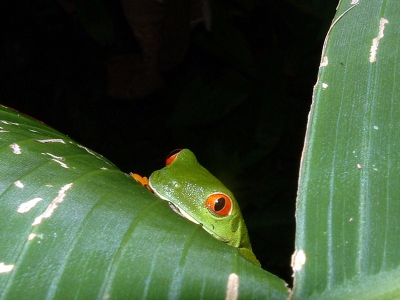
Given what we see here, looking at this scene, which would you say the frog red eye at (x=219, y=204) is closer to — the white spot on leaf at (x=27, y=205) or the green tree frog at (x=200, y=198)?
the green tree frog at (x=200, y=198)

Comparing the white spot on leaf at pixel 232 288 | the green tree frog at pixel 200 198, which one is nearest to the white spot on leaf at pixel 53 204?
the white spot on leaf at pixel 232 288

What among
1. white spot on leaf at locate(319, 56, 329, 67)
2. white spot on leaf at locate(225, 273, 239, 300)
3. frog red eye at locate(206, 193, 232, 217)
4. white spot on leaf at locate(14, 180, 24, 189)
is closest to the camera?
white spot on leaf at locate(225, 273, 239, 300)

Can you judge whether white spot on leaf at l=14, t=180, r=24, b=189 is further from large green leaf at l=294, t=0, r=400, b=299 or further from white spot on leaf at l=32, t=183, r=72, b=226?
large green leaf at l=294, t=0, r=400, b=299

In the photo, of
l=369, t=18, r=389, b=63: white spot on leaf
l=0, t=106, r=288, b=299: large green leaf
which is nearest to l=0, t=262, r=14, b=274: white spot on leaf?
l=0, t=106, r=288, b=299: large green leaf

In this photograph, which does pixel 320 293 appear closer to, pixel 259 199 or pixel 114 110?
pixel 259 199

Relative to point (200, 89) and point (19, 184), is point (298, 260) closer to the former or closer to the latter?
point (19, 184)

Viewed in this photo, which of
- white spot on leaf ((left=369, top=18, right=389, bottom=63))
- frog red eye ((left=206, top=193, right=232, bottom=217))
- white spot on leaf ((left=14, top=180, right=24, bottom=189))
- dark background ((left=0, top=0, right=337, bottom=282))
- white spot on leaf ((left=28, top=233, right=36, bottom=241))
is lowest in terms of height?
white spot on leaf ((left=28, top=233, right=36, bottom=241))

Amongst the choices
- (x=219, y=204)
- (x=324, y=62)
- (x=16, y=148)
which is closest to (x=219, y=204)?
(x=219, y=204)
